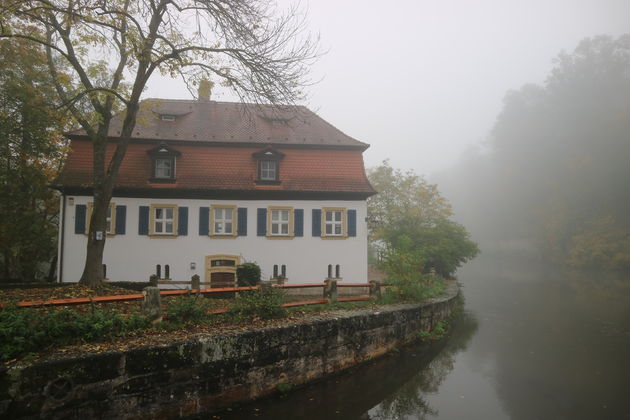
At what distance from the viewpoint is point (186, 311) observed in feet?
24.9

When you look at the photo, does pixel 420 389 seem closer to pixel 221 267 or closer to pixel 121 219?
pixel 221 267

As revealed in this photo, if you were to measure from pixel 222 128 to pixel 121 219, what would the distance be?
18.9ft

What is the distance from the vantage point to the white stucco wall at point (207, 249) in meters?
15.0

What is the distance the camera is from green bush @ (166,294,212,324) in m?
7.43

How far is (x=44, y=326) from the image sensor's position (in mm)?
5711

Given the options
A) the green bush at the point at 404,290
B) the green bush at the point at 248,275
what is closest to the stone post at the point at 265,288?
the green bush at the point at 248,275

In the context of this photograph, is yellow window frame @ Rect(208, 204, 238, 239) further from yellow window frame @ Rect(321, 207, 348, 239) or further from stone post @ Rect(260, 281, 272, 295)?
stone post @ Rect(260, 281, 272, 295)

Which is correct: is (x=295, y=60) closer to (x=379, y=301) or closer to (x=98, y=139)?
(x=98, y=139)

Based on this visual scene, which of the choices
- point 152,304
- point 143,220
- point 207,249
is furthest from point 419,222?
point 152,304

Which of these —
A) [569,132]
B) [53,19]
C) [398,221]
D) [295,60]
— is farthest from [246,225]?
[569,132]

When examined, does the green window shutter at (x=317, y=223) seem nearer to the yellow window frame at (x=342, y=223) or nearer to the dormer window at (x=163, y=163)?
the yellow window frame at (x=342, y=223)

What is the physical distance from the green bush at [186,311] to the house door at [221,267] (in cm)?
767

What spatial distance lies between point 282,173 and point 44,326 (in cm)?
1146

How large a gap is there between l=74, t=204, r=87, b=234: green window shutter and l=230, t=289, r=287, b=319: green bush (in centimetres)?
981
